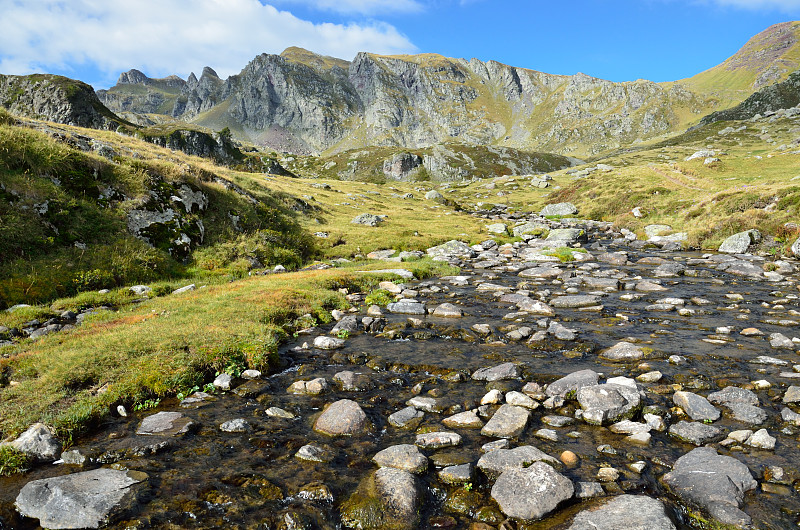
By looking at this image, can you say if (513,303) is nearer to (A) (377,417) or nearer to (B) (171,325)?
(A) (377,417)

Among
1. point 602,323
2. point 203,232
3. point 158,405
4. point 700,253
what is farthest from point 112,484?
point 700,253

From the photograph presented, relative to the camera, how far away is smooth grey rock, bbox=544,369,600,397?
924cm

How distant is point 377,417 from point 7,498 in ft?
21.0

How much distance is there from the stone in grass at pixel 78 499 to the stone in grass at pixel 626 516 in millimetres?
6862

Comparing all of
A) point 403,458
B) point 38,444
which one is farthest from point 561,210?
point 38,444

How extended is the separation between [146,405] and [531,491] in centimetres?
897

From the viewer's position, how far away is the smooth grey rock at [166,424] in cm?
792

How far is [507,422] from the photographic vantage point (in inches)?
316

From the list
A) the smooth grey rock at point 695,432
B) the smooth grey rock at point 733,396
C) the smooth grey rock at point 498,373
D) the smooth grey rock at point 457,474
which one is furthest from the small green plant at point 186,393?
the smooth grey rock at point 733,396

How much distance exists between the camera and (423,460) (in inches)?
267

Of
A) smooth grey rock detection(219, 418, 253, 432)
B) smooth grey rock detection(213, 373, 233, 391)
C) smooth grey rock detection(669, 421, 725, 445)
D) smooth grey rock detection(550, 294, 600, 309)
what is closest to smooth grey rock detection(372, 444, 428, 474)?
smooth grey rock detection(219, 418, 253, 432)

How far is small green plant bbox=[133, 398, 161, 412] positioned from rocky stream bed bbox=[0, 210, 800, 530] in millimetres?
267

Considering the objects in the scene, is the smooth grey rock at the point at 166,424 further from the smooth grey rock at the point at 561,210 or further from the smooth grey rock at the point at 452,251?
the smooth grey rock at the point at 561,210

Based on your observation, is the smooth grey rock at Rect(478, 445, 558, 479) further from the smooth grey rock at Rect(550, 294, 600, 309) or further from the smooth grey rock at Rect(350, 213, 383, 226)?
the smooth grey rock at Rect(350, 213, 383, 226)
